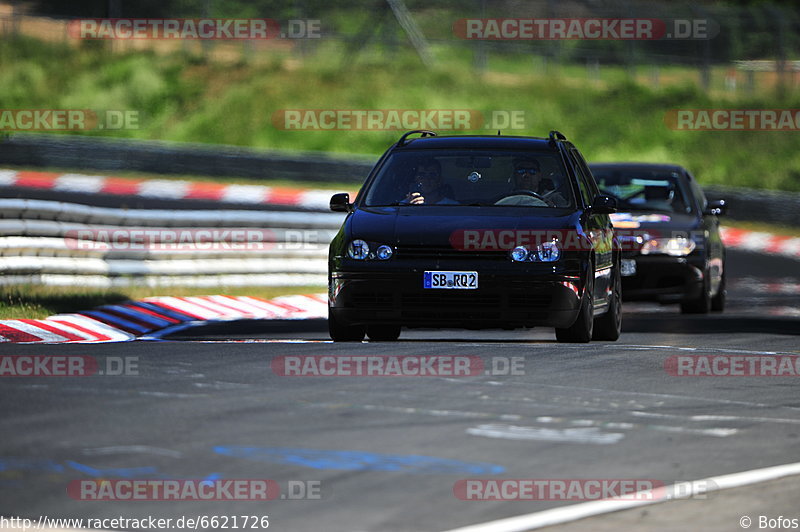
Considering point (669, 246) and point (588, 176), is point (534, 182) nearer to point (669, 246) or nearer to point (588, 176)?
point (588, 176)

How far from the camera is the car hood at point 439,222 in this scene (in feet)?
37.8

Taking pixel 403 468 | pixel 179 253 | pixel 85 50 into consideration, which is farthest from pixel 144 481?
pixel 85 50

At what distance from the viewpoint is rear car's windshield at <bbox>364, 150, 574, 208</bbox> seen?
12367 mm

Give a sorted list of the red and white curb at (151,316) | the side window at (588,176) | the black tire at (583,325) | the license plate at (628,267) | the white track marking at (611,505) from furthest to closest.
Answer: the license plate at (628,267), the red and white curb at (151,316), the side window at (588,176), the black tire at (583,325), the white track marking at (611,505)

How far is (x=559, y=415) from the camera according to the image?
8867mm

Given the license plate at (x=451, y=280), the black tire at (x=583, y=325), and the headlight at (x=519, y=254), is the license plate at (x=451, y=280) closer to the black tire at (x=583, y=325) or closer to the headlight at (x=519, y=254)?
the headlight at (x=519, y=254)

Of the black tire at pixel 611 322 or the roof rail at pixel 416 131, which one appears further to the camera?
the black tire at pixel 611 322

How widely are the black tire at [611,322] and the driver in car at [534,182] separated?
1.11 meters

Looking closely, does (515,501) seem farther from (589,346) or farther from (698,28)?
(698,28)

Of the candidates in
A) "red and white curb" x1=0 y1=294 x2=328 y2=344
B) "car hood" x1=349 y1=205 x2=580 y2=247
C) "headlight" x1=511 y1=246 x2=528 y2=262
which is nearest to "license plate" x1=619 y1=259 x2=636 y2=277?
"red and white curb" x1=0 y1=294 x2=328 y2=344

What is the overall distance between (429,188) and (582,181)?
1395 mm

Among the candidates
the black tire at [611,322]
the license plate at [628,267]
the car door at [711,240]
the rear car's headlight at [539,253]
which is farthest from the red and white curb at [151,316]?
the car door at [711,240]

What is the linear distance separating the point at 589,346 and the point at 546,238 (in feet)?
3.65

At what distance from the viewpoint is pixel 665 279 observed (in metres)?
17.3
